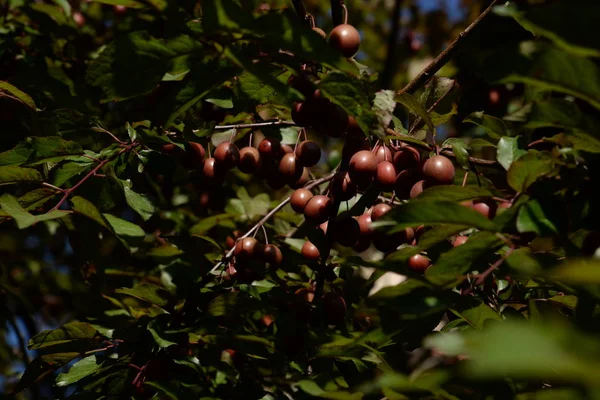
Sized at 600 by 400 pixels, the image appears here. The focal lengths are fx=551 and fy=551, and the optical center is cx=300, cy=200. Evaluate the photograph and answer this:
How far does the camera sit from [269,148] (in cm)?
146

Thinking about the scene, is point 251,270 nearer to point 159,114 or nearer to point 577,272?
point 159,114

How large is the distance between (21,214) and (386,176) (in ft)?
2.31

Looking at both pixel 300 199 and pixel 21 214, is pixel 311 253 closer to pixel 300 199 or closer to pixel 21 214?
pixel 300 199

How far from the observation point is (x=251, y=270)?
1.42m

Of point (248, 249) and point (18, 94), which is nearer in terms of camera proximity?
point (18, 94)

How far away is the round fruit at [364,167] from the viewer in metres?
1.16

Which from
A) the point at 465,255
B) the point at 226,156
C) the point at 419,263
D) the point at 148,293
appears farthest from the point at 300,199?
the point at 465,255

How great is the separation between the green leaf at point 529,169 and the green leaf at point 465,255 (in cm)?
11

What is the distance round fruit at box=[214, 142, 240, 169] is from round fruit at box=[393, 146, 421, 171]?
0.42m

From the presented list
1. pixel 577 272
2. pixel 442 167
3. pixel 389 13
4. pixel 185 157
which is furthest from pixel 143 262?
pixel 389 13

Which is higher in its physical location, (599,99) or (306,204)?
(599,99)

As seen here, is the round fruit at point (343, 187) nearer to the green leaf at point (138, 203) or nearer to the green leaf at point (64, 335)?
the green leaf at point (138, 203)

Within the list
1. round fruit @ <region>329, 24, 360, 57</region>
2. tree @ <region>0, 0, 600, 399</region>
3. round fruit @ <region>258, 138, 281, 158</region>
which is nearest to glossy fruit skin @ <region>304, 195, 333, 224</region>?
tree @ <region>0, 0, 600, 399</region>

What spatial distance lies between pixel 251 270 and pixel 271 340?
0.33 m
